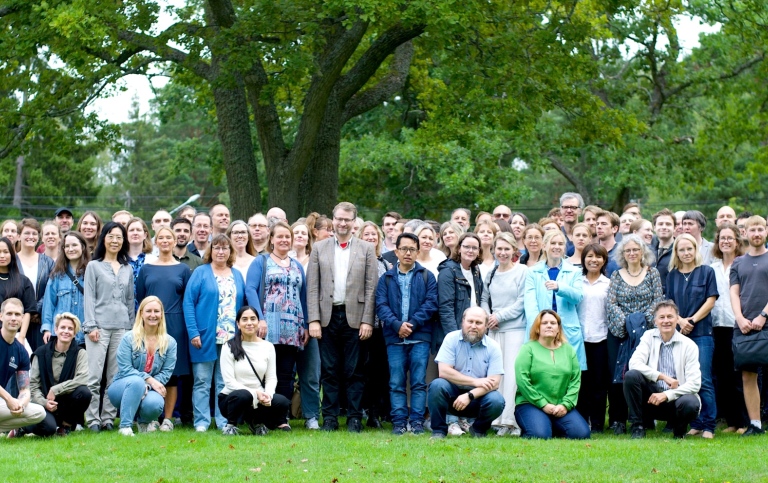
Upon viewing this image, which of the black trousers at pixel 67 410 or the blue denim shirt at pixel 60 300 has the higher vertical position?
the blue denim shirt at pixel 60 300

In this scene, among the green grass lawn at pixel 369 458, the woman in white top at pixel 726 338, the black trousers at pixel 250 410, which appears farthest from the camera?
the woman in white top at pixel 726 338

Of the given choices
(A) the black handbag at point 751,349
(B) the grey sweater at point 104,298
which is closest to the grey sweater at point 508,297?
(A) the black handbag at point 751,349

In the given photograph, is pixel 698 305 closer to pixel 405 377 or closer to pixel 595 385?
pixel 595 385

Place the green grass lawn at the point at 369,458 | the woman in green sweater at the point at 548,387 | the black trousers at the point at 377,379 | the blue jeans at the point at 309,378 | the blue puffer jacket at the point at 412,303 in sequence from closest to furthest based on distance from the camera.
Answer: the green grass lawn at the point at 369,458 < the woman in green sweater at the point at 548,387 < the blue puffer jacket at the point at 412,303 < the blue jeans at the point at 309,378 < the black trousers at the point at 377,379

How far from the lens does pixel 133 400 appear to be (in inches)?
368

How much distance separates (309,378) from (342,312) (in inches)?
31.1

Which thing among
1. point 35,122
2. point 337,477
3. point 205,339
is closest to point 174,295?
point 205,339

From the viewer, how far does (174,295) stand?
9.88 m

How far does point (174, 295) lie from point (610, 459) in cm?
441

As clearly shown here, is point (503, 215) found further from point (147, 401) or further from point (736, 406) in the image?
point (147, 401)

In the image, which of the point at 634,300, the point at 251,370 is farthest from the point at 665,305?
the point at 251,370

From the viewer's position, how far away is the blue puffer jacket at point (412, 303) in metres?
9.62

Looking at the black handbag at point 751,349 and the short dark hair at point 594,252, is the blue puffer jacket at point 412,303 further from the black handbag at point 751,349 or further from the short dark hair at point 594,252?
the black handbag at point 751,349

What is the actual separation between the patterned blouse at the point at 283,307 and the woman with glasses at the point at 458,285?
52.0 inches
